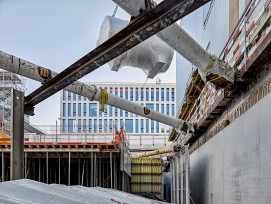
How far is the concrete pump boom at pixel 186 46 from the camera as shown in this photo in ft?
14.9

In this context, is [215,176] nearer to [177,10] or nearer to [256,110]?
[256,110]

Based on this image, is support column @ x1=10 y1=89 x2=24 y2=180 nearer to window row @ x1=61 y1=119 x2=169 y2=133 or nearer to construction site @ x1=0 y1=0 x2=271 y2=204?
construction site @ x1=0 y1=0 x2=271 y2=204

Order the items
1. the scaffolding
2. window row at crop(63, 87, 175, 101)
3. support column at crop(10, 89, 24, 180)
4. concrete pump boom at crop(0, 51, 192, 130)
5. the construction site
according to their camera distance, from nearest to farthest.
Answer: the construction site
concrete pump boom at crop(0, 51, 192, 130)
support column at crop(10, 89, 24, 180)
the scaffolding
window row at crop(63, 87, 175, 101)

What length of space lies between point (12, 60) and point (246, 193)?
15.4ft

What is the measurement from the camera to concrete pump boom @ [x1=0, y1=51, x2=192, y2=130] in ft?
22.5

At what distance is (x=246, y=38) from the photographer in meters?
7.07

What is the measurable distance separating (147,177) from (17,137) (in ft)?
46.1

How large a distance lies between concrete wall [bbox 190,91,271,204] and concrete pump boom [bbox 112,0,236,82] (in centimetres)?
110

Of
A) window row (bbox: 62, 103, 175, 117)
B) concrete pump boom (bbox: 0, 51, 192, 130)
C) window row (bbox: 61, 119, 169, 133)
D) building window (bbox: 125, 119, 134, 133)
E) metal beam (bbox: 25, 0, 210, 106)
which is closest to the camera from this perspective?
metal beam (bbox: 25, 0, 210, 106)

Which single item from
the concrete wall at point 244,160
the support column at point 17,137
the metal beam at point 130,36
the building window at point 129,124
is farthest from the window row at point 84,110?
the metal beam at point 130,36

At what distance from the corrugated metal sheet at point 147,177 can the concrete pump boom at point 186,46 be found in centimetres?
1327

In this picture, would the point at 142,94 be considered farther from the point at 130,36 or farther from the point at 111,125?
the point at 130,36

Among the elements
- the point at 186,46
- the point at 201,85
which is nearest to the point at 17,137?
the point at 186,46

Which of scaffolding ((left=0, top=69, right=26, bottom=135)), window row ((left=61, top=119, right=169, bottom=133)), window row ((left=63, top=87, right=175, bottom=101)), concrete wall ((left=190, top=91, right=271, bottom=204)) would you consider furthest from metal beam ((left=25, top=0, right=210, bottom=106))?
window row ((left=63, top=87, right=175, bottom=101))
